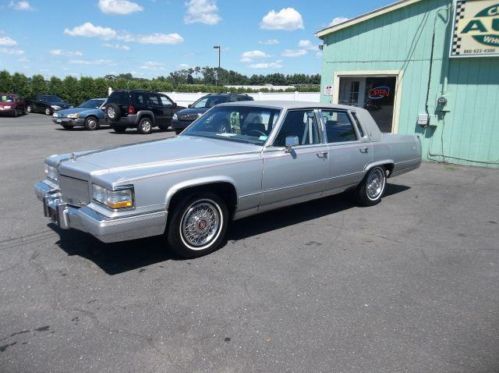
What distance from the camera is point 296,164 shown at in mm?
5031

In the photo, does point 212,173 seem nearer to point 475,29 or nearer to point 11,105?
point 475,29

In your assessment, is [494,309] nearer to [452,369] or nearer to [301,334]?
[452,369]

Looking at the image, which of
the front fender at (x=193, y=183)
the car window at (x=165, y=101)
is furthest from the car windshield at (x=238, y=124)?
the car window at (x=165, y=101)

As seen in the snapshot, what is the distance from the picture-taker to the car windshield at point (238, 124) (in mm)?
5000

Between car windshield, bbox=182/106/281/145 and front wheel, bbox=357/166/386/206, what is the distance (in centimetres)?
212

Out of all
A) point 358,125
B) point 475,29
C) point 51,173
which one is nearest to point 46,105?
point 475,29

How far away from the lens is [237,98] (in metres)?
16.6

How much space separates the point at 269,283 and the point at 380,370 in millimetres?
1368

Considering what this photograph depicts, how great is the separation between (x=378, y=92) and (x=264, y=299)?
10051mm

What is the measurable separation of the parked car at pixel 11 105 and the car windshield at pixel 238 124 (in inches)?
968

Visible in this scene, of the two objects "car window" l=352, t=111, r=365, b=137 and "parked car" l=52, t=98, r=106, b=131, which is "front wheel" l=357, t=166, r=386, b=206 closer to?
"car window" l=352, t=111, r=365, b=137

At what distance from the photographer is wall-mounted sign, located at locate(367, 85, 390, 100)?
39.3ft

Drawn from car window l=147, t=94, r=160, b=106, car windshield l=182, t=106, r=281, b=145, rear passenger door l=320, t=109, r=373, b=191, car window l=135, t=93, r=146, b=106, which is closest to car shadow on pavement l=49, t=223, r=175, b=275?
car windshield l=182, t=106, r=281, b=145

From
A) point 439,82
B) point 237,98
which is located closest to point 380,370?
point 439,82
